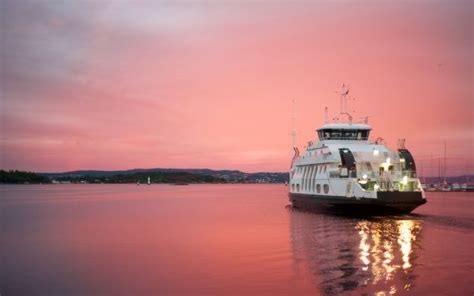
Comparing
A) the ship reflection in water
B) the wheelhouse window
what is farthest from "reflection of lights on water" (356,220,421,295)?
the wheelhouse window

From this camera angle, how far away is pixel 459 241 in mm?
30188

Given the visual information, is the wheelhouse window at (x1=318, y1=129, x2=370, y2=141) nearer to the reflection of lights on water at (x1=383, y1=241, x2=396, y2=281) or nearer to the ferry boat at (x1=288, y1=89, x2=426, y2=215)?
the ferry boat at (x1=288, y1=89, x2=426, y2=215)

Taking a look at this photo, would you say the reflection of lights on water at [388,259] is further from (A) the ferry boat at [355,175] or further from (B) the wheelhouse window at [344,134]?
(B) the wheelhouse window at [344,134]

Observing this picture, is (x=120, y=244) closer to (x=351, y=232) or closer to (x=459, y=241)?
(x=351, y=232)

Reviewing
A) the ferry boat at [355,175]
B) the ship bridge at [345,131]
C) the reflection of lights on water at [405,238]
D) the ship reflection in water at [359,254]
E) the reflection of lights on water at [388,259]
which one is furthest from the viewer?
the ship bridge at [345,131]

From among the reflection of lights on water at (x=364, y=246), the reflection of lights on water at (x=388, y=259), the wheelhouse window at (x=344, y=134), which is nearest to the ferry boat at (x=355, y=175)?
the wheelhouse window at (x=344, y=134)

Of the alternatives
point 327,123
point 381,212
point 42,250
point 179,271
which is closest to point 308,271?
point 179,271

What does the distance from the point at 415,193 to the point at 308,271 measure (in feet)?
76.2

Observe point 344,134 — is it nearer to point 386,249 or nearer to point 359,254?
point 386,249

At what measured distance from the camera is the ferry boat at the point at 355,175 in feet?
135

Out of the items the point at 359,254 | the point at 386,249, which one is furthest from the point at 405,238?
the point at 359,254

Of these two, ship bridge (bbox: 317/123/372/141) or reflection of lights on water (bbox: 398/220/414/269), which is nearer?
reflection of lights on water (bbox: 398/220/414/269)

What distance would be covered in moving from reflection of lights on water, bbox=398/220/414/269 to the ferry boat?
2.18 meters

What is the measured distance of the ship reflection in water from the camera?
18766 millimetres
